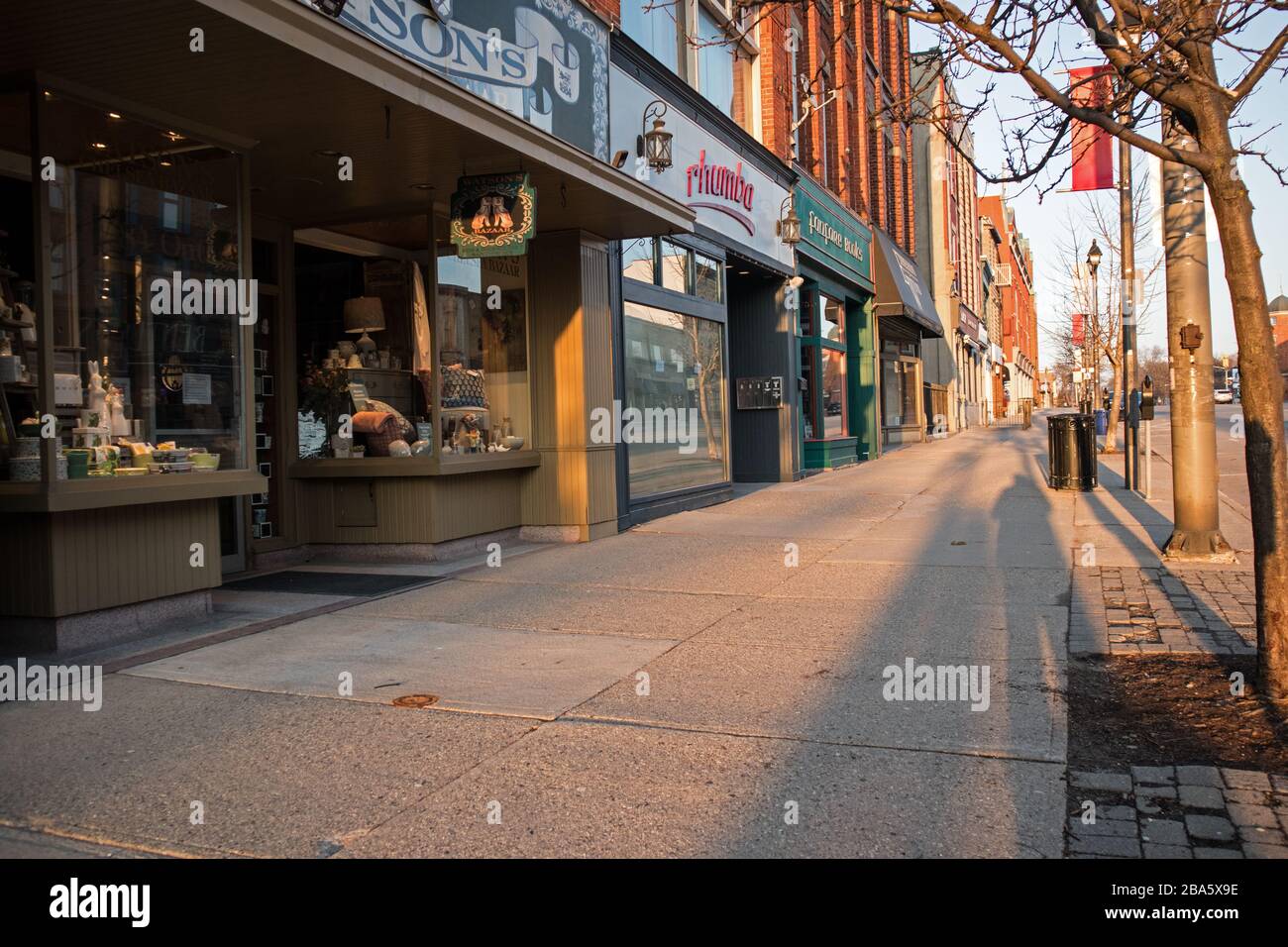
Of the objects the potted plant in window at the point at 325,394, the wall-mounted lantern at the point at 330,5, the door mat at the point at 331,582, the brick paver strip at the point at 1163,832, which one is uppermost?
the wall-mounted lantern at the point at 330,5

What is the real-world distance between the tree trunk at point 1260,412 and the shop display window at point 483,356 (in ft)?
21.8

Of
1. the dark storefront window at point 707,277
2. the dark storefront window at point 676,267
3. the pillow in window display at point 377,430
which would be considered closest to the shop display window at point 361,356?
the pillow in window display at point 377,430

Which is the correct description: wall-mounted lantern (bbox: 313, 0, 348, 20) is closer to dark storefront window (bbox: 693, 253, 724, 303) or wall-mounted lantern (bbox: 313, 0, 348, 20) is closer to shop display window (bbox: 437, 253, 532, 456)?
shop display window (bbox: 437, 253, 532, 456)

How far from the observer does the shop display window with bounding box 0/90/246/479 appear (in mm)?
6641

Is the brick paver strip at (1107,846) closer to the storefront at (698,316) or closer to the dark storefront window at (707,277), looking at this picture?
the storefront at (698,316)

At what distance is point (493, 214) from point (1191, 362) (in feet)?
20.1

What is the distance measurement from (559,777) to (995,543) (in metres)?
7.62

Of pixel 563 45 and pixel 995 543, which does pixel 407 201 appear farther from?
pixel 995 543

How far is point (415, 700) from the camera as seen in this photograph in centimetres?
554

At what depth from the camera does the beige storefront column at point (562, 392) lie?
11.5 metres

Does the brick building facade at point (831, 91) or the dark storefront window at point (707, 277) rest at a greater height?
the brick building facade at point (831, 91)

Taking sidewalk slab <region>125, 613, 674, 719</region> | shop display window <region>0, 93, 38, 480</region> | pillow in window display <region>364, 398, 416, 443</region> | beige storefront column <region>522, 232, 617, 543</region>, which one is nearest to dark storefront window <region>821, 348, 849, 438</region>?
beige storefront column <region>522, 232, 617, 543</region>

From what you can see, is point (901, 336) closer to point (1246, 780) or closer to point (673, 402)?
point (673, 402)

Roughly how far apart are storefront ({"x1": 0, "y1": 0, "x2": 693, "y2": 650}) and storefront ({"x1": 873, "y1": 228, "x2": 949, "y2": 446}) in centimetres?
1506
